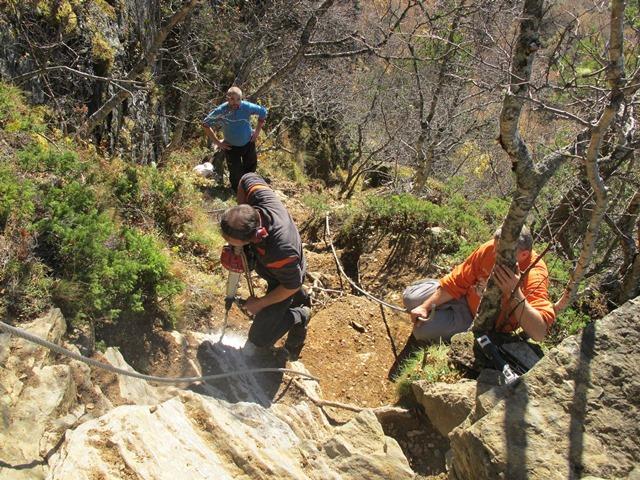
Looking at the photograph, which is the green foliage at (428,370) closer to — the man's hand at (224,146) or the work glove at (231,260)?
the work glove at (231,260)

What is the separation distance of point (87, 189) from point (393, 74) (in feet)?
42.5

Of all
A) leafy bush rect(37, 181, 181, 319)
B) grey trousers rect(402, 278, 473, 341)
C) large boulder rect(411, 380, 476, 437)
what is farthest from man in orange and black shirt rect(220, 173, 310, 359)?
large boulder rect(411, 380, 476, 437)

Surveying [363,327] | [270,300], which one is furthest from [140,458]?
[363,327]

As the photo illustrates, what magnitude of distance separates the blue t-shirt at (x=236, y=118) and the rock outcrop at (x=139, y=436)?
12.3 feet

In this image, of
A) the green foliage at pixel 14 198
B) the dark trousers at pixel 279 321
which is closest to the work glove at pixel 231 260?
the dark trousers at pixel 279 321

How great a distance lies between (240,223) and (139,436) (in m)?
1.54

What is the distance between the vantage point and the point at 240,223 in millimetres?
3691

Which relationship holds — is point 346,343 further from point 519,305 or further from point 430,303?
point 519,305

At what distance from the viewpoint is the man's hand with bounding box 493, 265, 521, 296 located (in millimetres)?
3661

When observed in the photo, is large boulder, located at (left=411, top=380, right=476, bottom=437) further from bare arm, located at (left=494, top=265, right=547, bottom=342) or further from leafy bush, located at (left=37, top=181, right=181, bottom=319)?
leafy bush, located at (left=37, top=181, right=181, bottom=319)

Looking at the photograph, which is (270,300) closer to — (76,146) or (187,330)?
(187,330)

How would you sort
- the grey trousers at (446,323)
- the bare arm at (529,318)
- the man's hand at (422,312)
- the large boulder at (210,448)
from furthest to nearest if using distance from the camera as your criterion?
the man's hand at (422,312) → the grey trousers at (446,323) → the bare arm at (529,318) → the large boulder at (210,448)

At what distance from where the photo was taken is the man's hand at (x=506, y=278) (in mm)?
3661

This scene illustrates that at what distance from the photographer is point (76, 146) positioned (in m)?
6.27
